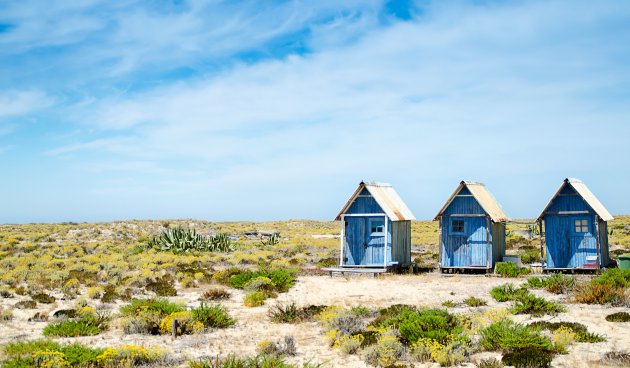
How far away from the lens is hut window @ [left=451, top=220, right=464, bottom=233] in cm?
2458

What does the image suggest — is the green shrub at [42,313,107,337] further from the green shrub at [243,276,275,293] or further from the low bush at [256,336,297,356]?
the green shrub at [243,276,275,293]

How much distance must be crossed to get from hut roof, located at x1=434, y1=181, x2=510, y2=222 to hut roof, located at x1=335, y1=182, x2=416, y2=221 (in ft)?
6.22

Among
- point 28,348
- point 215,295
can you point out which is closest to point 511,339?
point 28,348

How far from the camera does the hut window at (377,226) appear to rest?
25.2 meters

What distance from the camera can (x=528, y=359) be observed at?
948 cm

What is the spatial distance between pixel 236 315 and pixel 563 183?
1484 centimetres

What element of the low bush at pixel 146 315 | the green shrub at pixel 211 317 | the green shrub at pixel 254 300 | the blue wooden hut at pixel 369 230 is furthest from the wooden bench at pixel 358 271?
the green shrub at pixel 211 317

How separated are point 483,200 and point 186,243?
1887 cm

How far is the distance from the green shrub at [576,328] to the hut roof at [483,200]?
11.7 m

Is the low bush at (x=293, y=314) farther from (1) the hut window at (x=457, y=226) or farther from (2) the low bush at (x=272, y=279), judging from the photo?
(1) the hut window at (x=457, y=226)

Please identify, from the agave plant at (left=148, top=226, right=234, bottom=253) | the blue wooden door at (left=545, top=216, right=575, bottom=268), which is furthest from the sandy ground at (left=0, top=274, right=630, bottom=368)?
the agave plant at (left=148, top=226, right=234, bottom=253)

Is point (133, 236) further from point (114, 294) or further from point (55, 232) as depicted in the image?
point (114, 294)

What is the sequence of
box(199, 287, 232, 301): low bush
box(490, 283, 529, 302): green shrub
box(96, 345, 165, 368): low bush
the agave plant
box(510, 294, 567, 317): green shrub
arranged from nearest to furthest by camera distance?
box(96, 345, 165, 368): low bush, box(510, 294, 567, 317): green shrub, box(490, 283, 529, 302): green shrub, box(199, 287, 232, 301): low bush, the agave plant

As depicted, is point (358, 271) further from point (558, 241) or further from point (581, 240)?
point (581, 240)
